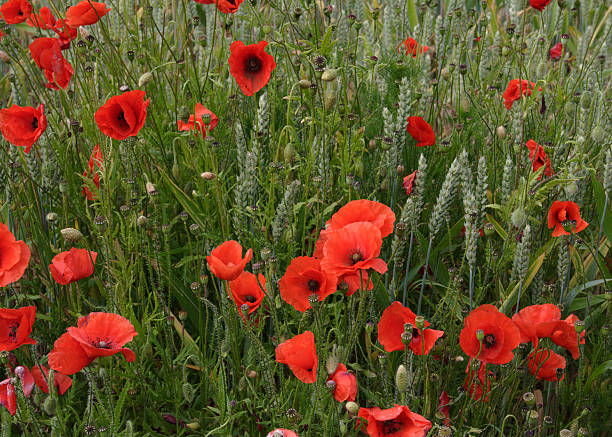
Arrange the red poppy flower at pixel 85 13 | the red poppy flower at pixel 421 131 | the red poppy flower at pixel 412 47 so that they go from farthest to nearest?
the red poppy flower at pixel 412 47 < the red poppy flower at pixel 421 131 < the red poppy flower at pixel 85 13

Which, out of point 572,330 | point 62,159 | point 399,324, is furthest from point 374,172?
point 62,159

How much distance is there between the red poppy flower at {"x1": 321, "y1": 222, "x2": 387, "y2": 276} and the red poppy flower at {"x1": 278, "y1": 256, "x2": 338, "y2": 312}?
85 millimetres

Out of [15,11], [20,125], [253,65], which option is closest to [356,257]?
[253,65]

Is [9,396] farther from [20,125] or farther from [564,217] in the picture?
[564,217]

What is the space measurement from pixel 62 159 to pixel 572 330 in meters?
1.29

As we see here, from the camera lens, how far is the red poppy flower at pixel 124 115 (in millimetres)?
1359

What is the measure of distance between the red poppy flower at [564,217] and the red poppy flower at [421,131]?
1.33 feet

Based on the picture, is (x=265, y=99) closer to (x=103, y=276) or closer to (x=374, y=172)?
(x=374, y=172)

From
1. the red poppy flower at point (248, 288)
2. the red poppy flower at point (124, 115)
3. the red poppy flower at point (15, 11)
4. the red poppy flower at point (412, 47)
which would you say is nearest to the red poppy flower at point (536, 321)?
the red poppy flower at point (248, 288)

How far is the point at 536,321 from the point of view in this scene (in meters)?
1.28

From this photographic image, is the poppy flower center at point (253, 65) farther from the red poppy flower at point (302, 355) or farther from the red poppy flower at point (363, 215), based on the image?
the red poppy flower at point (302, 355)

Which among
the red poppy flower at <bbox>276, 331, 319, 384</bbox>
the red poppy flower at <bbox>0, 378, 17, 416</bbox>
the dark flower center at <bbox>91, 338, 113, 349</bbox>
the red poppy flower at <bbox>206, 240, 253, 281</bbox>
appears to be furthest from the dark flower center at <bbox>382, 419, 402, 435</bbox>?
the red poppy flower at <bbox>0, 378, 17, 416</bbox>

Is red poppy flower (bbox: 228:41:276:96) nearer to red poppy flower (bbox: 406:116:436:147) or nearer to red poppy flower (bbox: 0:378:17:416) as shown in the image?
red poppy flower (bbox: 406:116:436:147)

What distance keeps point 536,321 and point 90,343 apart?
32.8 inches
